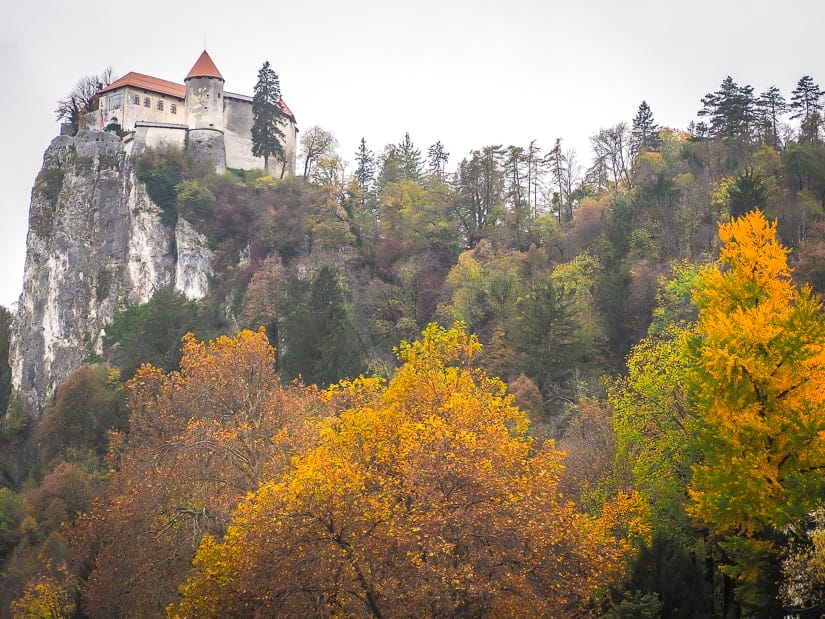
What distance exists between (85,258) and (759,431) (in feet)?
189

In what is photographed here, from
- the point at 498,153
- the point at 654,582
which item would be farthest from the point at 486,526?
the point at 498,153

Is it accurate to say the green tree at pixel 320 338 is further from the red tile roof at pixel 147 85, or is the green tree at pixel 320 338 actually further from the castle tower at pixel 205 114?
the red tile roof at pixel 147 85

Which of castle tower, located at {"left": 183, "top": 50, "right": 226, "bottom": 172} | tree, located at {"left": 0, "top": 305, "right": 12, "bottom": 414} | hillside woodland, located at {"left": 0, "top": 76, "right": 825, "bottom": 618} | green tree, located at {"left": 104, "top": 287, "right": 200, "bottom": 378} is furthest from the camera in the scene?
tree, located at {"left": 0, "top": 305, "right": 12, "bottom": 414}

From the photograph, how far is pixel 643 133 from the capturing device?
2498 inches

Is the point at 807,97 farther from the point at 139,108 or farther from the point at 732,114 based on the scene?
the point at 139,108

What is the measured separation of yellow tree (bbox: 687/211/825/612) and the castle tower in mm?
53257

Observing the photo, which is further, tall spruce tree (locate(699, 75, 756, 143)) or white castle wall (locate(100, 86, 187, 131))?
white castle wall (locate(100, 86, 187, 131))

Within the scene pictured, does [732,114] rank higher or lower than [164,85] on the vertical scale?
lower

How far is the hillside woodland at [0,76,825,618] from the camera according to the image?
54.6 feet

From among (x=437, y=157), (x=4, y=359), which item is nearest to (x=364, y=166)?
(x=437, y=157)

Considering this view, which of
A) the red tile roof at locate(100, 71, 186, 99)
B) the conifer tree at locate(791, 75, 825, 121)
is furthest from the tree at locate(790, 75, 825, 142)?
the red tile roof at locate(100, 71, 186, 99)

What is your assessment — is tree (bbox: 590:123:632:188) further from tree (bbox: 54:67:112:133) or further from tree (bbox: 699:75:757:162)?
tree (bbox: 54:67:112:133)

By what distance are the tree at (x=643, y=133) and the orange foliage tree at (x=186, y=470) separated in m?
41.1

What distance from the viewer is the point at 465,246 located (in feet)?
184
